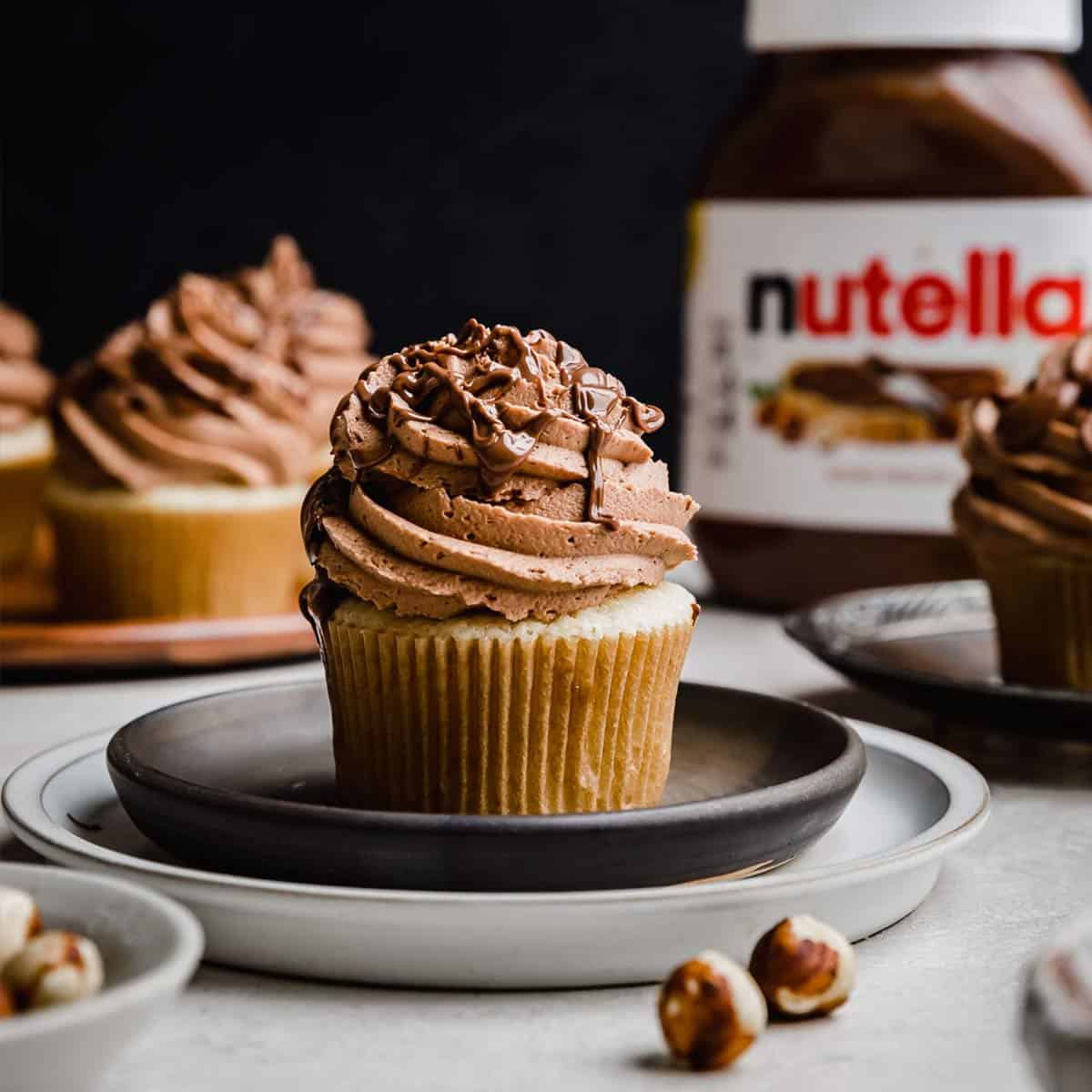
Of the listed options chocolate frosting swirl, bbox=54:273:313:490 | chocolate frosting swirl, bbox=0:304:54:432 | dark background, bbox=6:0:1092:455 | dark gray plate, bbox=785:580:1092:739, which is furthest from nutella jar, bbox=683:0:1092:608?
chocolate frosting swirl, bbox=0:304:54:432

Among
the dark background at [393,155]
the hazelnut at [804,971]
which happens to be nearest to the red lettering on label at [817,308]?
the dark background at [393,155]

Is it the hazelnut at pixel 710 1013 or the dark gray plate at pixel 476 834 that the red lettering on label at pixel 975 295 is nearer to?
the dark gray plate at pixel 476 834

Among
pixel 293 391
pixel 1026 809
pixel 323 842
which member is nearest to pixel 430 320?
pixel 293 391

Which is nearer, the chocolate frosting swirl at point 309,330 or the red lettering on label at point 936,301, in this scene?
the red lettering on label at point 936,301

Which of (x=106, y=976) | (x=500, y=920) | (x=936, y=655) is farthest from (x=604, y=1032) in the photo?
(x=936, y=655)

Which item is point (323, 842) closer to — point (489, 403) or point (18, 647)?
point (489, 403)

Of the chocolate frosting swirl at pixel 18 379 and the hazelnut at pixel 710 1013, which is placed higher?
the chocolate frosting swirl at pixel 18 379
